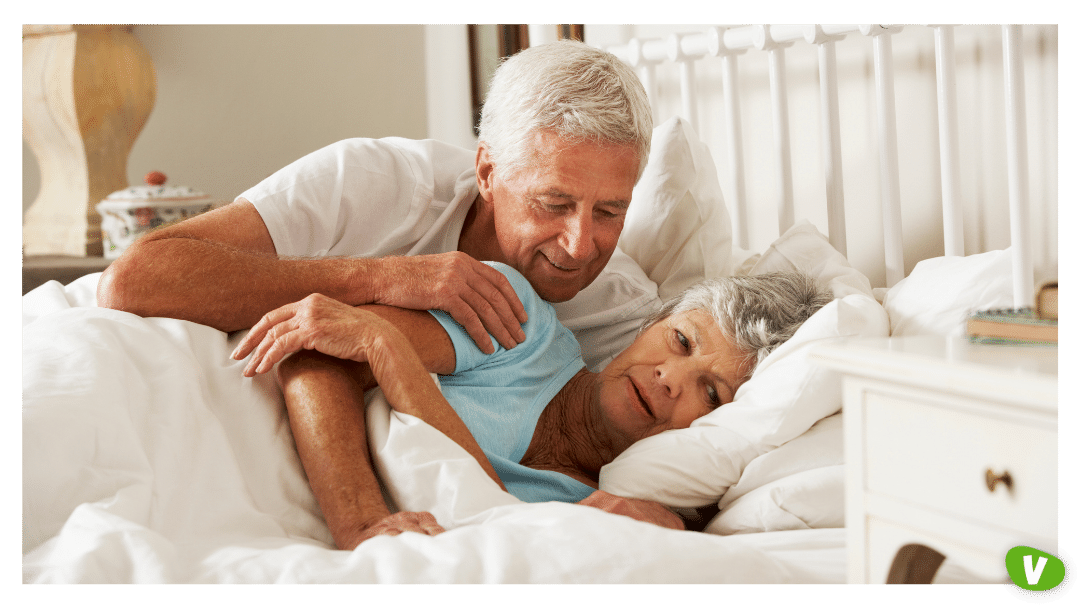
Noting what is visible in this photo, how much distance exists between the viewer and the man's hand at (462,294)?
1200 millimetres

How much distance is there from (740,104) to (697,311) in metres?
0.82

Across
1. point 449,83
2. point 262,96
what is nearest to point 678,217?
point 449,83

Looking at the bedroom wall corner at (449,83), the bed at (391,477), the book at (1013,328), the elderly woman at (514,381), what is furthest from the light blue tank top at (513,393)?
the bedroom wall corner at (449,83)

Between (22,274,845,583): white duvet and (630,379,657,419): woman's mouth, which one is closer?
(22,274,845,583): white duvet

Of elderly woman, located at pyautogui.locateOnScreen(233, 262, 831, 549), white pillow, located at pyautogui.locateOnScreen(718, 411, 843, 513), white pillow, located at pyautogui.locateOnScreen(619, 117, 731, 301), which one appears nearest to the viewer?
elderly woman, located at pyautogui.locateOnScreen(233, 262, 831, 549)

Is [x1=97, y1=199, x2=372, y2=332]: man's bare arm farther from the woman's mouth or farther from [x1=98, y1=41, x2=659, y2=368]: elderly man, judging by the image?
the woman's mouth

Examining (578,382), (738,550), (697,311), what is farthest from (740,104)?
(738,550)

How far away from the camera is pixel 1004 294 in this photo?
1.21 meters

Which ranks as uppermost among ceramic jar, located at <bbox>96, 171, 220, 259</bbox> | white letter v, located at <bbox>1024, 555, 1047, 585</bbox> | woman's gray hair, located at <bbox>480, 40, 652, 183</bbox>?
woman's gray hair, located at <bbox>480, 40, 652, 183</bbox>

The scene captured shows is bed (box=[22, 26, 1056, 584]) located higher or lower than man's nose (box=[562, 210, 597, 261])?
lower

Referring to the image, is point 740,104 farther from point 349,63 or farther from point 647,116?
point 349,63

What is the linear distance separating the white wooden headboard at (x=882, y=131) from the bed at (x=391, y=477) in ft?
0.50

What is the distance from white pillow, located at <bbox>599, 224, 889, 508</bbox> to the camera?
1.14 meters

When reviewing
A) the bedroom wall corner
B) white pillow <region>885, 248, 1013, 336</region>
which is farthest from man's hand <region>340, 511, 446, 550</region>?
the bedroom wall corner
